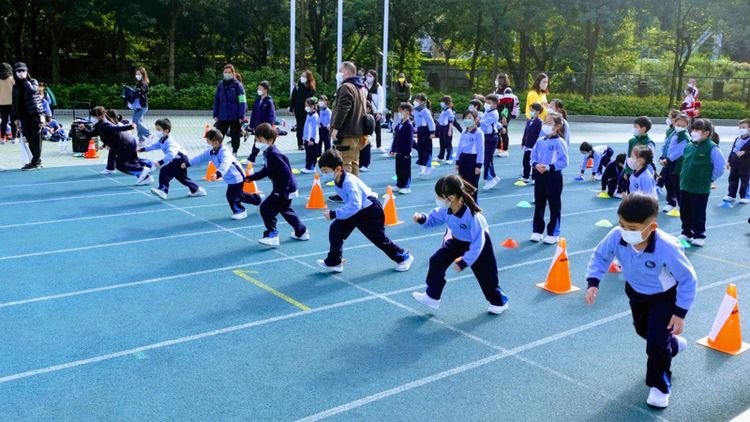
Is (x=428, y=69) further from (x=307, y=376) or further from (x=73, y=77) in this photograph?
(x=307, y=376)

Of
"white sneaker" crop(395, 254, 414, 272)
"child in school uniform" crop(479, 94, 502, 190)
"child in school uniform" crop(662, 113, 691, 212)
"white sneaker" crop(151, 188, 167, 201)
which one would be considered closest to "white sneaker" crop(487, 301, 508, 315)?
"white sneaker" crop(395, 254, 414, 272)

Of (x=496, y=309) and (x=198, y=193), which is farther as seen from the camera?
(x=198, y=193)

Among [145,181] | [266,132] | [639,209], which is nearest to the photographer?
[639,209]

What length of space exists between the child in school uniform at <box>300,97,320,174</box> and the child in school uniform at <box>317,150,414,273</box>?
7.18 m

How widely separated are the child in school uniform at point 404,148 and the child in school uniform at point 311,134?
2270 millimetres

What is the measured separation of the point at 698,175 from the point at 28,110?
13225 millimetres

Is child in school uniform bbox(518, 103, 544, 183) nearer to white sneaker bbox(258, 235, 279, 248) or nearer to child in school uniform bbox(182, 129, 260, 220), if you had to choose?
child in school uniform bbox(182, 129, 260, 220)

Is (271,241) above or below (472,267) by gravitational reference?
below

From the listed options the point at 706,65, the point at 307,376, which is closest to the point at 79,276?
the point at 307,376

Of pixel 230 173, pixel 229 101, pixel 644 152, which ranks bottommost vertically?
pixel 230 173

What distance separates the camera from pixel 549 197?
32.5 ft

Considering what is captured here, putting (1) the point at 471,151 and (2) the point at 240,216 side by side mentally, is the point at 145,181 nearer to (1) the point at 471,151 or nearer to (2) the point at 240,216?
(2) the point at 240,216

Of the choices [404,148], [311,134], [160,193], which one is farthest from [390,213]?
[311,134]

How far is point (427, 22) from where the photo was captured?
40.3m
